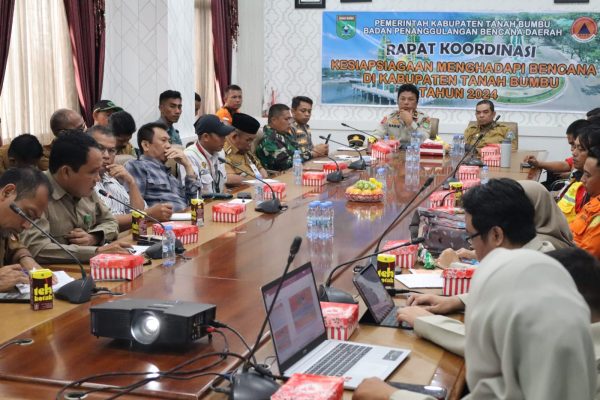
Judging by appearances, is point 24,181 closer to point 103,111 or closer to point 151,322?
point 151,322

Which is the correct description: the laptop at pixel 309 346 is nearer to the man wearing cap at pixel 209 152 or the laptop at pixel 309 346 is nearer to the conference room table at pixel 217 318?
the conference room table at pixel 217 318

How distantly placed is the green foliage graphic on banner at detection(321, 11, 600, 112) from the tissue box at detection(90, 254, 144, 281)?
21.1 feet

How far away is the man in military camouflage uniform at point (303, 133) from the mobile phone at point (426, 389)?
15.8 feet

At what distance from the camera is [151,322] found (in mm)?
2178

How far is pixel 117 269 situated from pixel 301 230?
111cm

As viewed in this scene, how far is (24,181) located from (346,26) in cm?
666

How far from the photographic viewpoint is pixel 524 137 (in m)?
8.68

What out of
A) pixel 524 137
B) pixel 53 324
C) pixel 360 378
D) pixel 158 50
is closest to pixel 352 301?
pixel 360 378

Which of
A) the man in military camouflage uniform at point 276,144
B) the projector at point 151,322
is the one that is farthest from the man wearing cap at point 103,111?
the projector at point 151,322

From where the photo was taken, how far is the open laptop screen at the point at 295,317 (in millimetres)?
1976

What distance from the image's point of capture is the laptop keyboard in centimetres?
203

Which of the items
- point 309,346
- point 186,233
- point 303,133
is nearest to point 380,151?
point 303,133

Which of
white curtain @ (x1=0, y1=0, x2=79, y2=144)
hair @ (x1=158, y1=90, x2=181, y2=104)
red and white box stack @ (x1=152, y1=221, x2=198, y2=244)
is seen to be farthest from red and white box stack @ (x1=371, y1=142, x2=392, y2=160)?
red and white box stack @ (x1=152, y1=221, x2=198, y2=244)

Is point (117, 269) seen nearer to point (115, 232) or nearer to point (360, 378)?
point (115, 232)
